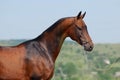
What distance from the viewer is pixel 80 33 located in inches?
378

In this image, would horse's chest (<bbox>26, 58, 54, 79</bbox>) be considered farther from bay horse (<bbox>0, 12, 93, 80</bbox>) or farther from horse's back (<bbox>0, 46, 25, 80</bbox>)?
horse's back (<bbox>0, 46, 25, 80</bbox>)

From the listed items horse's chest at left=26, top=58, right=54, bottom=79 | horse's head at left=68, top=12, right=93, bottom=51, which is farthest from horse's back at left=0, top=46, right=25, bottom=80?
horse's head at left=68, top=12, right=93, bottom=51

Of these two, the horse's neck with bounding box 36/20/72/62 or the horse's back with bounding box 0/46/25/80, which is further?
the horse's neck with bounding box 36/20/72/62

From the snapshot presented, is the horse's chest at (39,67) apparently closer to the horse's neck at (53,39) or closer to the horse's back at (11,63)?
the horse's back at (11,63)

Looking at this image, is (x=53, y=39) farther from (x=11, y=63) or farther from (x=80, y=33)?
(x=11, y=63)

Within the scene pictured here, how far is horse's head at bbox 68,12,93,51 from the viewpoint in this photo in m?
9.58

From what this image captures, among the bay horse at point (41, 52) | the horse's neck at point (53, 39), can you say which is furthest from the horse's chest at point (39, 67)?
the horse's neck at point (53, 39)

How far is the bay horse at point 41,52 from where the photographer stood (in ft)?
30.2

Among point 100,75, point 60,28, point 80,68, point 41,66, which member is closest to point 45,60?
point 41,66

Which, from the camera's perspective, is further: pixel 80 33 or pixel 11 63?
pixel 80 33

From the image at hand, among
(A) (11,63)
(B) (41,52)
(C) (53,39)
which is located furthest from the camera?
(C) (53,39)

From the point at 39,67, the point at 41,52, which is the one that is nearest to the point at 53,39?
the point at 41,52

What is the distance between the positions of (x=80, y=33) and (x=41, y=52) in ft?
3.58

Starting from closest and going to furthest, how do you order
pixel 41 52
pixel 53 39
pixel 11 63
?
pixel 11 63, pixel 41 52, pixel 53 39
